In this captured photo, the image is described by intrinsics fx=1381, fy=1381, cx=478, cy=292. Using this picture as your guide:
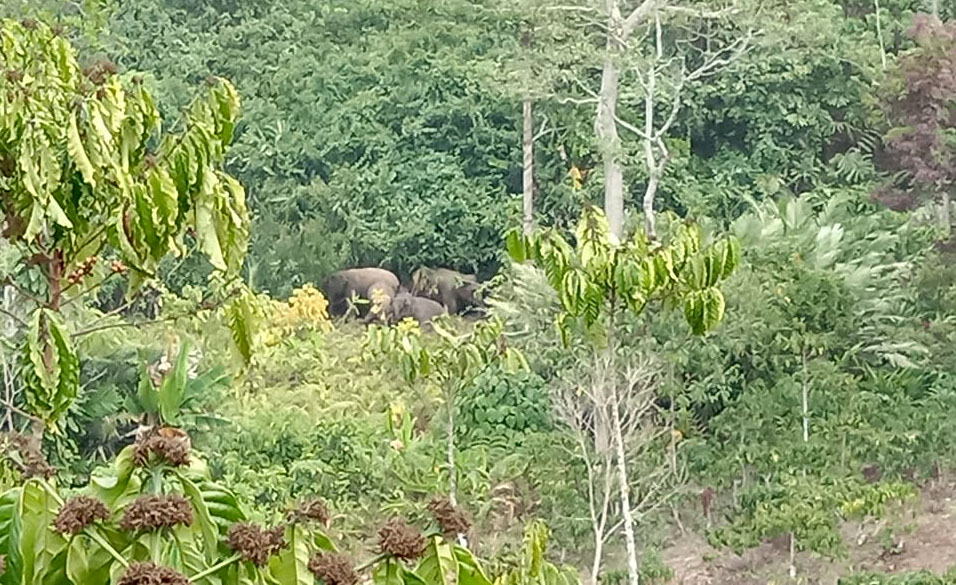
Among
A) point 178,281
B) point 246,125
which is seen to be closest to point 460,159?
point 246,125

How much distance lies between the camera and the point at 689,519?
5.98m

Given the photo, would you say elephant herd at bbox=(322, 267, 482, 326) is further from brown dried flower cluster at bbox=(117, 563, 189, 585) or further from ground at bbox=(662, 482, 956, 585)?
brown dried flower cluster at bbox=(117, 563, 189, 585)

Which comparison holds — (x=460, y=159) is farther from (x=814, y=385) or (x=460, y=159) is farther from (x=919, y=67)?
(x=814, y=385)

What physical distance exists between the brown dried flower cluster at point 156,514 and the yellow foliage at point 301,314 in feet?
24.2

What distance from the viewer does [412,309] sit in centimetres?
965

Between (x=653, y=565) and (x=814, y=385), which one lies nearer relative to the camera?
(x=653, y=565)

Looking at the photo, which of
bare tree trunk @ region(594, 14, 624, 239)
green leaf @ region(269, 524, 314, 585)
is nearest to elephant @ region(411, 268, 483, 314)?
bare tree trunk @ region(594, 14, 624, 239)

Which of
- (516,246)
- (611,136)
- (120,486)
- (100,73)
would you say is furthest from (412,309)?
(120,486)

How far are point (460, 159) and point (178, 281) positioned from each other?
2407mm

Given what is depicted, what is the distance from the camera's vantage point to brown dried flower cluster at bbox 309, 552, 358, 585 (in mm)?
938

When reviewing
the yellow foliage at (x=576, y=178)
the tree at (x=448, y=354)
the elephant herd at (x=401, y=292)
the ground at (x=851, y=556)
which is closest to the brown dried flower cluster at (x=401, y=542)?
the tree at (x=448, y=354)

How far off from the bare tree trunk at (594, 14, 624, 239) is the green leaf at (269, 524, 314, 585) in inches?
304

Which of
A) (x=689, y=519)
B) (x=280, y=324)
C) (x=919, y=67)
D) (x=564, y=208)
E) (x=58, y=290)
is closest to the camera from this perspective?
(x=58, y=290)

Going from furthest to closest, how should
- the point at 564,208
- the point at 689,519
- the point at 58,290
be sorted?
the point at 564,208 < the point at 689,519 < the point at 58,290
